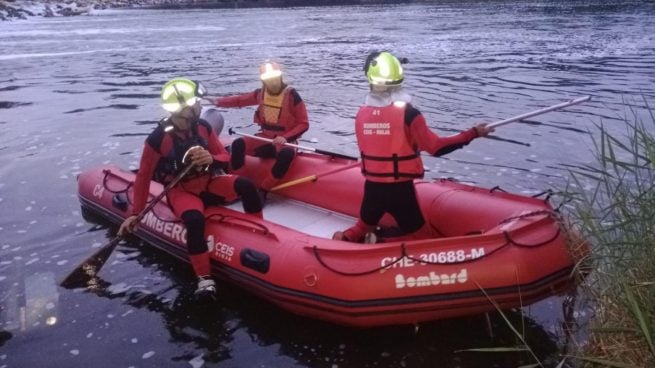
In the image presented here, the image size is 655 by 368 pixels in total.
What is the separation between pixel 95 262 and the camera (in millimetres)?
5629

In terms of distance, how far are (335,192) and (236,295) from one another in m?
1.51

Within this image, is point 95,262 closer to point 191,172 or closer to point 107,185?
point 191,172

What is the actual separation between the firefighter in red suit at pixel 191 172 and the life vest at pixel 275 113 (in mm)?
1238

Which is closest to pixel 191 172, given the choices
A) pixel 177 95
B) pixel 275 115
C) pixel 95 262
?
pixel 177 95

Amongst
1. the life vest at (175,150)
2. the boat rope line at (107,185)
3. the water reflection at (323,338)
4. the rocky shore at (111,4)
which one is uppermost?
the rocky shore at (111,4)

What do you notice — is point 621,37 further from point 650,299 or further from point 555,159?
point 650,299

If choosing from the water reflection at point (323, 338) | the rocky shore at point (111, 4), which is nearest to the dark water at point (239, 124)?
the water reflection at point (323, 338)

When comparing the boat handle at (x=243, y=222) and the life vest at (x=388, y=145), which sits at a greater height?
the life vest at (x=388, y=145)

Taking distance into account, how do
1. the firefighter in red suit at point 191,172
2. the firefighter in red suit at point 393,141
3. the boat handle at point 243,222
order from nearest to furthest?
the firefighter in red suit at point 393,141
the boat handle at point 243,222
the firefighter in red suit at point 191,172

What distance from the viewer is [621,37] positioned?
22844 mm

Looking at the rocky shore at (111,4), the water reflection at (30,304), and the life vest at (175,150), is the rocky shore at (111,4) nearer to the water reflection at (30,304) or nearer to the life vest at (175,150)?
the water reflection at (30,304)

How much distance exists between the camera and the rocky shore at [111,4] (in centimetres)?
4866

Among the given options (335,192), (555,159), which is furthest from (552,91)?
(335,192)

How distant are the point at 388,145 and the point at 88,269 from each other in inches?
121
